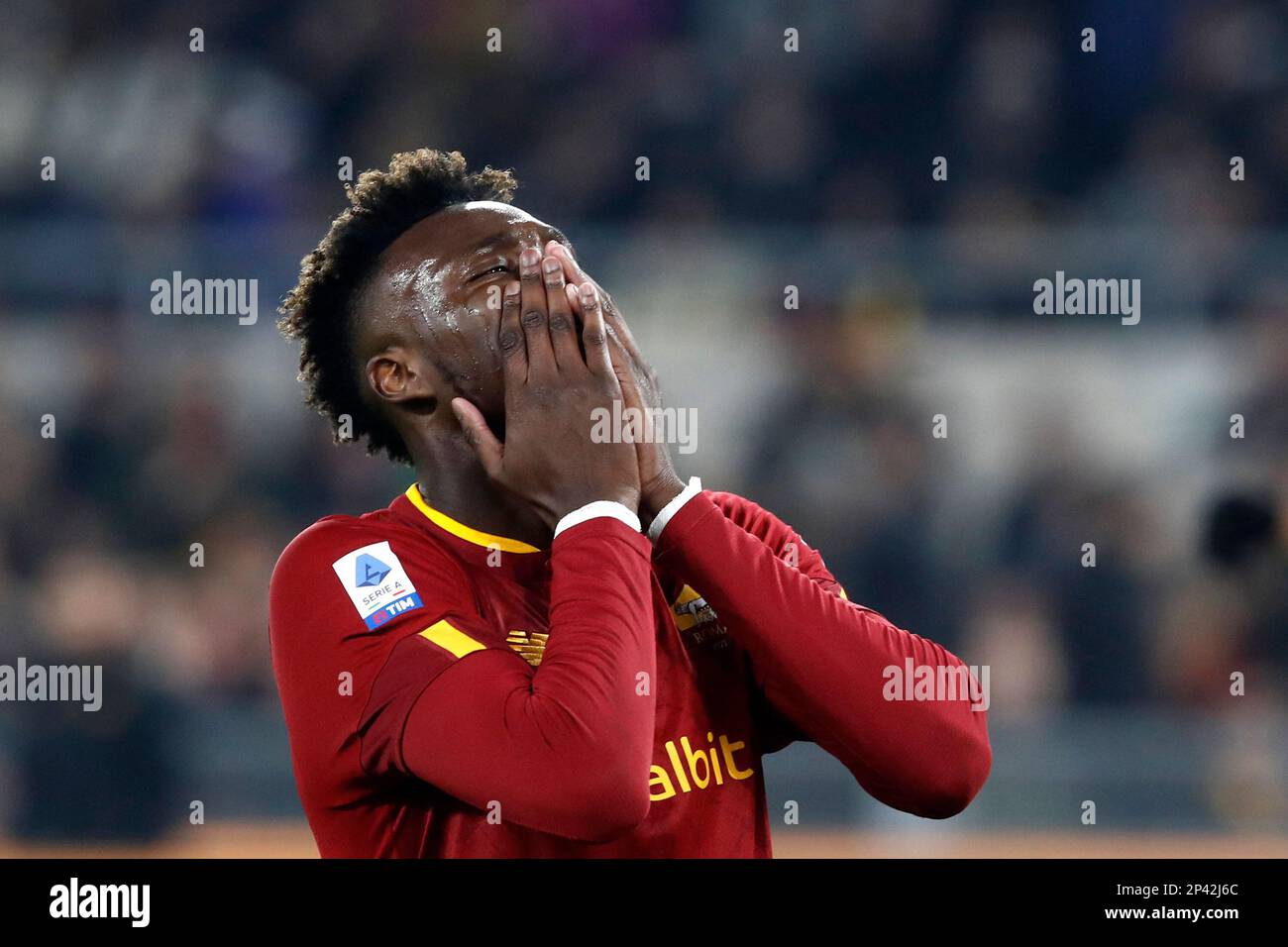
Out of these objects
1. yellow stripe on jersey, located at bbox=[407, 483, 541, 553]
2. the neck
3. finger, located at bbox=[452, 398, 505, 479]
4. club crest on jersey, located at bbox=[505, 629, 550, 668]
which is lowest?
club crest on jersey, located at bbox=[505, 629, 550, 668]

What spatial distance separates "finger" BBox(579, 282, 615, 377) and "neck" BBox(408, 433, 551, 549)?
0.26 metres

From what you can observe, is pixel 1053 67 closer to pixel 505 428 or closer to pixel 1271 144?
pixel 1271 144

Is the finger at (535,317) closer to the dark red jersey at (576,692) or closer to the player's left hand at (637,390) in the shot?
the player's left hand at (637,390)

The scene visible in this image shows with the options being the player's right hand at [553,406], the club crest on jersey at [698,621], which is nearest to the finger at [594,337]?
the player's right hand at [553,406]

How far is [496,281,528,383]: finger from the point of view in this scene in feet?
7.66

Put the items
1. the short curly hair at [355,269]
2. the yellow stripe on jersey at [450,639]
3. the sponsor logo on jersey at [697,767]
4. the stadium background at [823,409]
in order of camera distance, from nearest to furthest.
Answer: the yellow stripe on jersey at [450,639] → the sponsor logo on jersey at [697,767] → the short curly hair at [355,269] → the stadium background at [823,409]

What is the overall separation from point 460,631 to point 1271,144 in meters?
7.68

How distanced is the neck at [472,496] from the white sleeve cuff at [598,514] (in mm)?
185

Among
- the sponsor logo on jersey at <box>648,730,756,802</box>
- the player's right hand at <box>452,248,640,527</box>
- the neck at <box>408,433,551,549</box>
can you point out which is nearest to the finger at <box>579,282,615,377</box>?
the player's right hand at <box>452,248,640,527</box>

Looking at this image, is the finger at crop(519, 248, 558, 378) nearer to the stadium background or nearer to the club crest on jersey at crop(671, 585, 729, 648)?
the club crest on jersey at crop(671, 585, 729, 648)

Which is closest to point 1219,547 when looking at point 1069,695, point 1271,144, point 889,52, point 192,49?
point 1069,695

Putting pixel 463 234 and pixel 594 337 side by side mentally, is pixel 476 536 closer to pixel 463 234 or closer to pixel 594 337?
pixel 594 337

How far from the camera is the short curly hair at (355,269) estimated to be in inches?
104

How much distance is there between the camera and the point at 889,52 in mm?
8977
